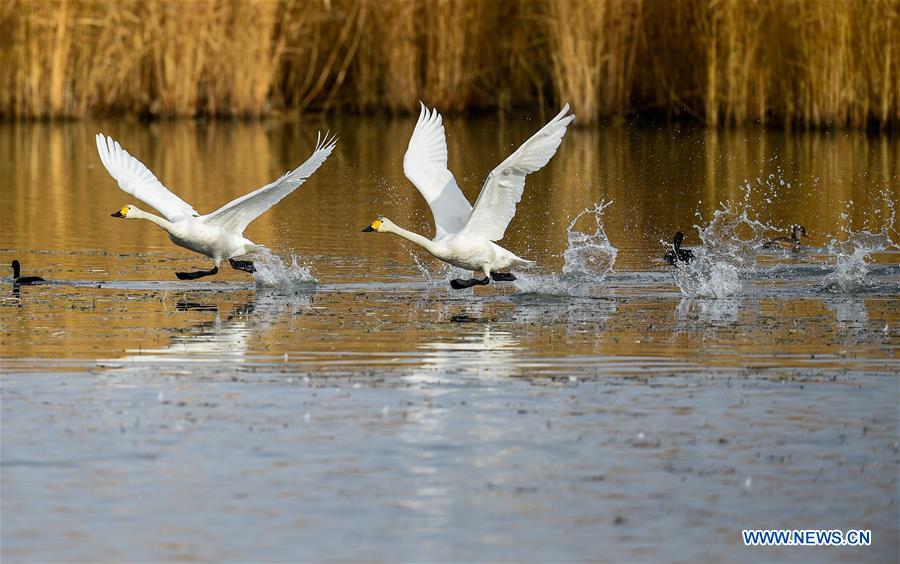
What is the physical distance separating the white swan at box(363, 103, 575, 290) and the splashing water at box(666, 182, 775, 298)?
1.32 meters

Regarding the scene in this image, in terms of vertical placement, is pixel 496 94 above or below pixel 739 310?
above

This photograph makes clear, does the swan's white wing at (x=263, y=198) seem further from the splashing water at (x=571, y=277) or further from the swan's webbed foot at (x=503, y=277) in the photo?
the splashing water at (x=571, y=277)

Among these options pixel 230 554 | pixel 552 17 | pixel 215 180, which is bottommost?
pixel 230 554

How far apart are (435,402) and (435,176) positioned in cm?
501

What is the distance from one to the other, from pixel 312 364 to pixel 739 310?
3577mm

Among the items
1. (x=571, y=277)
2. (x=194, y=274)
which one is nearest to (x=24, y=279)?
(x=194, y=274)

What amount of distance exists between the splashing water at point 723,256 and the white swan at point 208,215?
301 cm

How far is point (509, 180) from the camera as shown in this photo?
39.4 ft

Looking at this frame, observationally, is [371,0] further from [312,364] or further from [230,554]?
[230,554]

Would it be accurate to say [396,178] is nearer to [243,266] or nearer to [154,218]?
[154,218]

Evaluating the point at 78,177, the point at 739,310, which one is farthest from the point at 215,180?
the point at 739,310

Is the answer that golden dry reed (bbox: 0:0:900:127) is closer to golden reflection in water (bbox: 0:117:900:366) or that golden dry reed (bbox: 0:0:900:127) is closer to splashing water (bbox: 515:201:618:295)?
golden reflection in water (bbox: 0:117:900:366)

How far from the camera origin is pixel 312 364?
9.65m

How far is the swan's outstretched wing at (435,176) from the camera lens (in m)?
13.1
